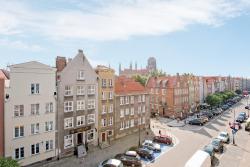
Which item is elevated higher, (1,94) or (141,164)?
(1,94)

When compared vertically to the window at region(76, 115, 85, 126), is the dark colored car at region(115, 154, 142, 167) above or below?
below

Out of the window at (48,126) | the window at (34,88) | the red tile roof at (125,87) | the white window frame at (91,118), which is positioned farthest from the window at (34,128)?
the red tile roof at (125,87)

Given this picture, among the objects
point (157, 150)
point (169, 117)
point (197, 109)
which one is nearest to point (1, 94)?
point (157, 150)

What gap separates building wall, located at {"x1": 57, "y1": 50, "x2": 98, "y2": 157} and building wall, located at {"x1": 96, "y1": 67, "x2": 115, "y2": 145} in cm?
100

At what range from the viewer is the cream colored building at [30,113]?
34.6 metres

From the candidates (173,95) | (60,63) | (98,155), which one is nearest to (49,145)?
(98,155)

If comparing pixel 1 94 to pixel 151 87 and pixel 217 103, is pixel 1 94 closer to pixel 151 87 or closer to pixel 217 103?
pixel 151 87

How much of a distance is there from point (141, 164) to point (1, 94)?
21.2 m

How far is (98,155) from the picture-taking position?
42.6 metres

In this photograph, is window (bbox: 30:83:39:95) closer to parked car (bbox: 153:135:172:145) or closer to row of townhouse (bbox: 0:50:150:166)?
row of townhouse (bbox: 0:50:150:166)

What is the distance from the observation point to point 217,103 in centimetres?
9606

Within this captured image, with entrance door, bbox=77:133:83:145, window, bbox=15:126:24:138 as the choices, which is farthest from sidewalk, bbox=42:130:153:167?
window, bbox=15:126:24:138

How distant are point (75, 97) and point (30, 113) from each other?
8.20 m

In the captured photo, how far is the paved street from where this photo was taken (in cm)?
4088
